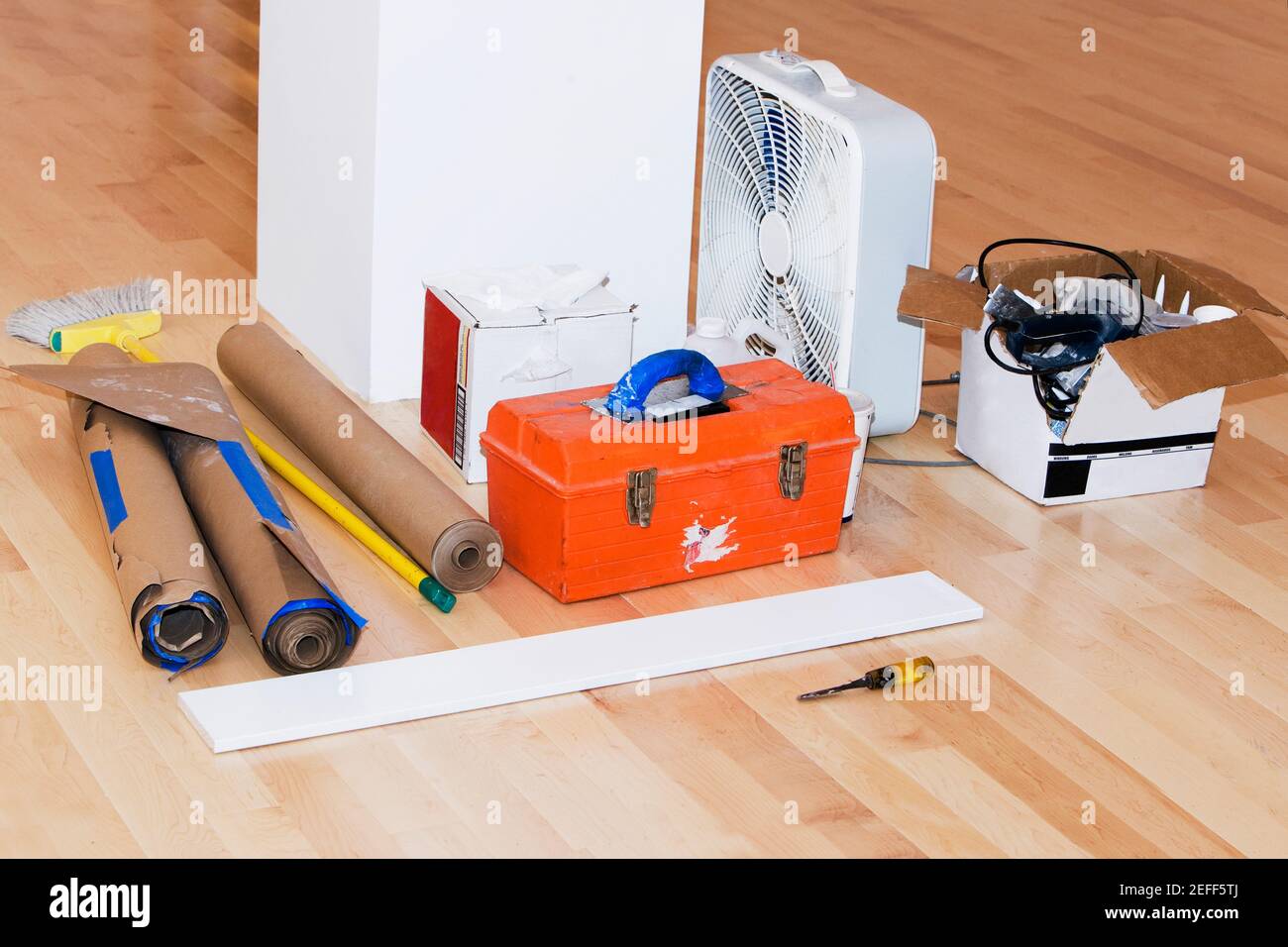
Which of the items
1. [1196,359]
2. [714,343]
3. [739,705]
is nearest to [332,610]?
[739,705]

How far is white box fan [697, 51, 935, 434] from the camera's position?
115 inches

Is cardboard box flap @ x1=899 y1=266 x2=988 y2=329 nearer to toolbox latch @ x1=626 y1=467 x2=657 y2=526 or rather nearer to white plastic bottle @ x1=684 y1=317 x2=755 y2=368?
white plastic bottle @ x1=684 y1=317 x2=755 y2=368

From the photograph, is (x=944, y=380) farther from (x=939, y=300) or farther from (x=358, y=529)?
(x=358, y=529)

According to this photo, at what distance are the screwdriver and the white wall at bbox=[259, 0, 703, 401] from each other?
1.15m

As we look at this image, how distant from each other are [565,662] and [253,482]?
544 millimetres

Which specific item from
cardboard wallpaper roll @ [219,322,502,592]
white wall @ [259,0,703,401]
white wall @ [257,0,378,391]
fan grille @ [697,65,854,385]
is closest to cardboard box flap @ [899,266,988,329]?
fan grille @ [697,65,854,385]

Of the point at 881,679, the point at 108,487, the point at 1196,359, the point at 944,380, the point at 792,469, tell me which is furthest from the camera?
the point at 944,380

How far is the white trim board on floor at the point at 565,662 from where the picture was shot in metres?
2.21

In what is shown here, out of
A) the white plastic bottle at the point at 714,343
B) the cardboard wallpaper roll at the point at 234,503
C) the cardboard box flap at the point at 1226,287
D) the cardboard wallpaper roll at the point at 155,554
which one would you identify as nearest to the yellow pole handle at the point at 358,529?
the cardboard wallpaper roll at the point at 234,503

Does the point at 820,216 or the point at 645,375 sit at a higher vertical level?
the point at 820,216

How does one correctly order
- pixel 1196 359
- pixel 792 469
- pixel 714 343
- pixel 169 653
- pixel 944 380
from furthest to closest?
pixel 944 380
pixel 714 343
pixel 1196 359
pixel 792 469
pixel 169 653

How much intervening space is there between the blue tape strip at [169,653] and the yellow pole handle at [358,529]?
0.34 metres

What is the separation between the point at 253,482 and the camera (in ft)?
8.23

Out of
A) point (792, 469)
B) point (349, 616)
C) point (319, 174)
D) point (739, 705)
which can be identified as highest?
point (319, 174)
